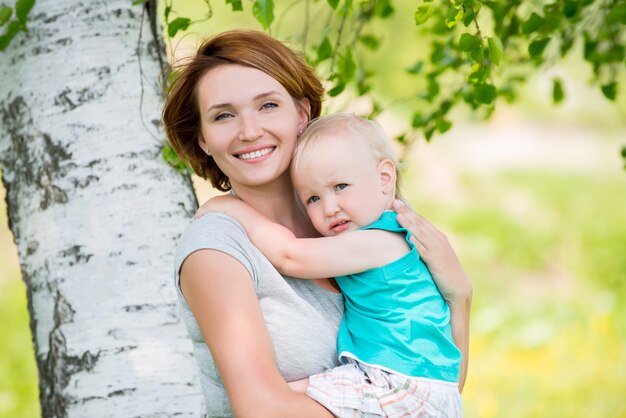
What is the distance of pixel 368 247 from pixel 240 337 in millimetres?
404

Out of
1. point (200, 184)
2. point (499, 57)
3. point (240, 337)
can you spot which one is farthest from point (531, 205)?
point (240, 337)

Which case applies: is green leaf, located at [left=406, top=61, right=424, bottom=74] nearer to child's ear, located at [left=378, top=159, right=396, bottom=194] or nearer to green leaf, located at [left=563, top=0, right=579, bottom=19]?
green leaf, located at [left=563, top=0, right=579, bottom=19]

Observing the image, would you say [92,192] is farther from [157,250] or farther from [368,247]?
[368,247]

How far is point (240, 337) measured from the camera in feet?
5.40

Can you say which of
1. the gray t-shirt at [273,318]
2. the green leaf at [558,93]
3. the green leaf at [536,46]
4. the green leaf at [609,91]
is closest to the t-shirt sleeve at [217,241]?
the gray t-shirt at [273,318]

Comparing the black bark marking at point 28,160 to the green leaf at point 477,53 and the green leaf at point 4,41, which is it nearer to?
the green leaf at point 4,41

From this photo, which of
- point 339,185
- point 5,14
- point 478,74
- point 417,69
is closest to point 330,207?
point 339,185

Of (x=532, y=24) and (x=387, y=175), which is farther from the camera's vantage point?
(x=532, y=24)

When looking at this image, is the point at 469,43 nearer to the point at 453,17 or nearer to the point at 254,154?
the point at 453,17

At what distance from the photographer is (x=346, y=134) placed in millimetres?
1978

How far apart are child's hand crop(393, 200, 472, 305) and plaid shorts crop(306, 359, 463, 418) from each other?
26 cm

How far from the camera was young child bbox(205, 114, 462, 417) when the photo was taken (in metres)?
1.82

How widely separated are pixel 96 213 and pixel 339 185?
65 cm

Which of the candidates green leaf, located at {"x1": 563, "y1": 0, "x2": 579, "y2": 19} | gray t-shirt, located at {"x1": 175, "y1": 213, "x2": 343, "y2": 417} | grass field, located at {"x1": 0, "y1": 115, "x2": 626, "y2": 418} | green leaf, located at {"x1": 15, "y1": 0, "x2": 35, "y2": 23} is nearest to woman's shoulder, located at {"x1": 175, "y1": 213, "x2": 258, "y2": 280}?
gray t-shirt, located at {"x1": 175, "y1": 213, "x2": 343, "y2": 417}
